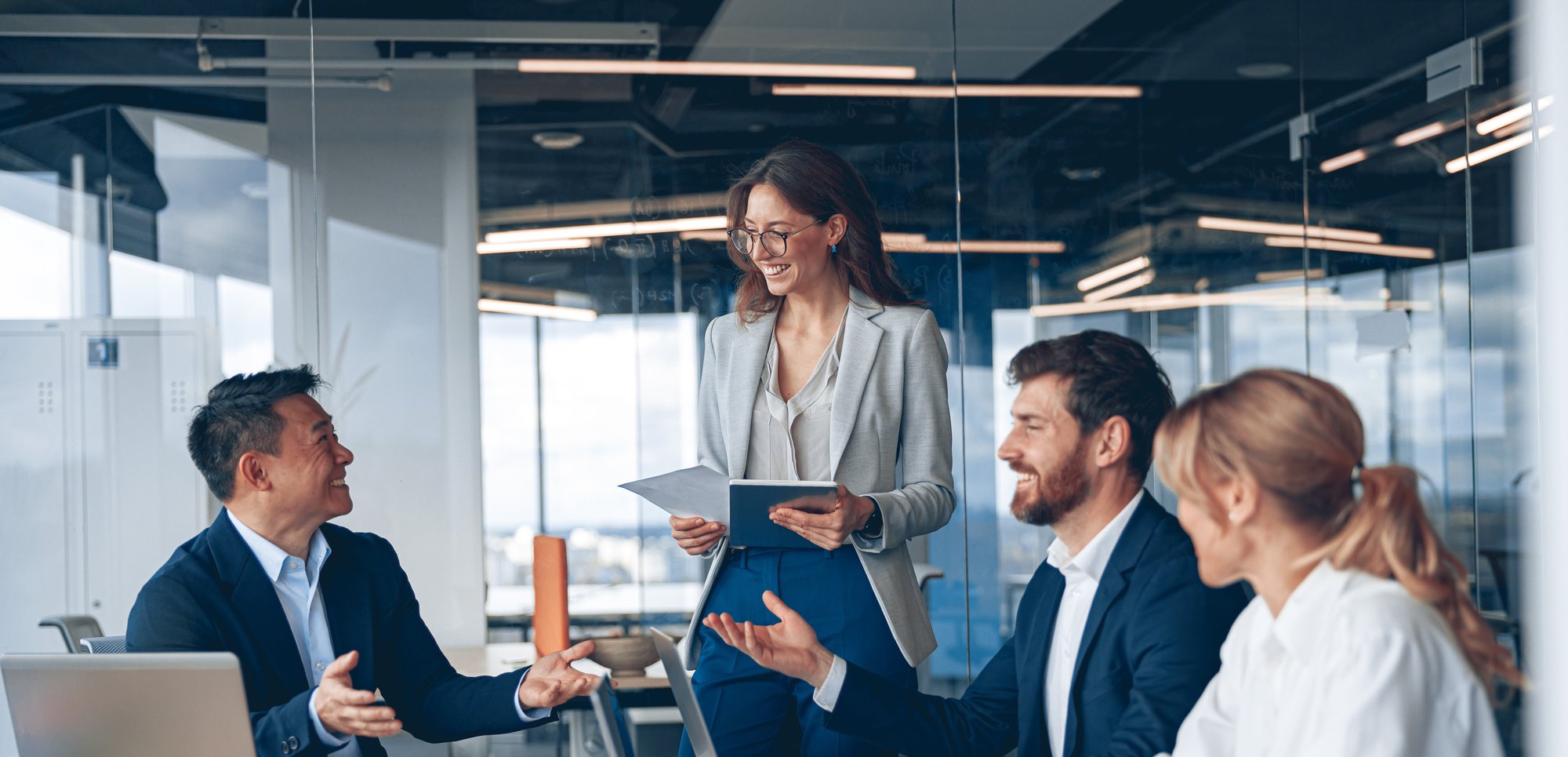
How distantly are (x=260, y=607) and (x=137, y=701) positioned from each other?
1.64ft

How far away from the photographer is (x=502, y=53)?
4.86m

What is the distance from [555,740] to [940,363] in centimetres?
284

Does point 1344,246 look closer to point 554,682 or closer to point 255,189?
point 554,682

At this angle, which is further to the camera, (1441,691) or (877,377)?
(877,377)

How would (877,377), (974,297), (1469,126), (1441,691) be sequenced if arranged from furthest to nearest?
(974,297) < (1469,126) < (877,377) < (1441,691)

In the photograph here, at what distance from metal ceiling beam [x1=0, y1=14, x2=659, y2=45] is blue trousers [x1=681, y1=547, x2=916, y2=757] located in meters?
2.89

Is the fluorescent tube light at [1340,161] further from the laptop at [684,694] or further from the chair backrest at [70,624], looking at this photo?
the chair backrest at [70,624]

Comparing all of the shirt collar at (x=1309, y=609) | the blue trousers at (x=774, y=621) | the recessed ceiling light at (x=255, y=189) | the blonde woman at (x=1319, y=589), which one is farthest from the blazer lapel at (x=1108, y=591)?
the recessed ceiling light at (x=255, y=189)

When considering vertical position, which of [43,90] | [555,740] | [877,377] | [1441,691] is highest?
[43,90]

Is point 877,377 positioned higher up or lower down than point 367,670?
higher up

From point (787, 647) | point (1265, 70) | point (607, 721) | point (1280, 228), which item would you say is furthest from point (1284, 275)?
point (607, 721)

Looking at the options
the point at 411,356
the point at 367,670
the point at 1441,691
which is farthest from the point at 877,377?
the point at 411,356

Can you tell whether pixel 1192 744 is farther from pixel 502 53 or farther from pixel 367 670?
pixel 502 53

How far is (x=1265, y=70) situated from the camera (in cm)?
497
